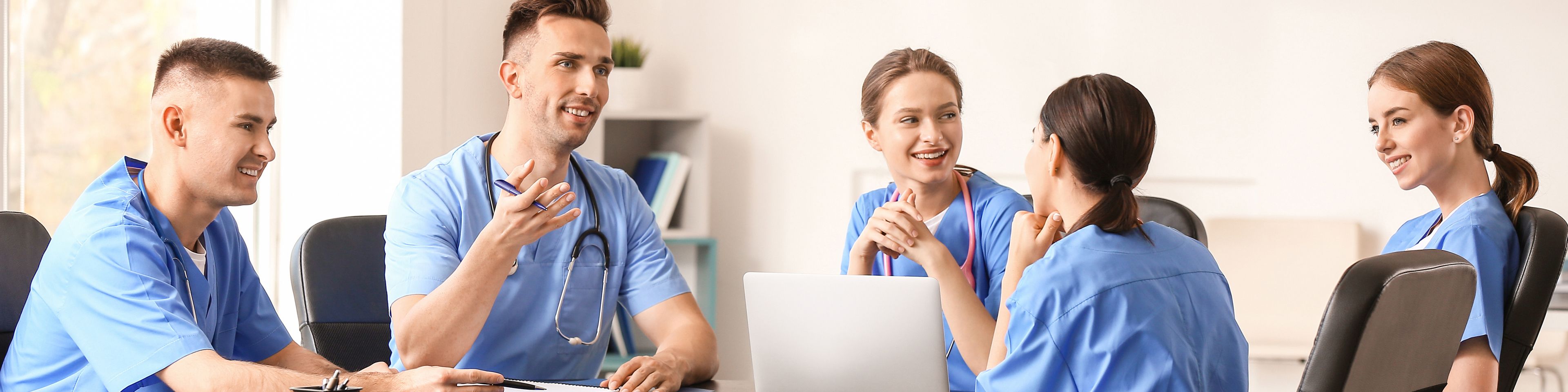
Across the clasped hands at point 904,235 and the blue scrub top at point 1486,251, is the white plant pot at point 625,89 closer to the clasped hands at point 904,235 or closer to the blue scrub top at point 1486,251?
the clasped hands at point 904,235

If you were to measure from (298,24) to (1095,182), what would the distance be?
2.58m

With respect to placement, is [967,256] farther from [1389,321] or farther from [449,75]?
[449,75]

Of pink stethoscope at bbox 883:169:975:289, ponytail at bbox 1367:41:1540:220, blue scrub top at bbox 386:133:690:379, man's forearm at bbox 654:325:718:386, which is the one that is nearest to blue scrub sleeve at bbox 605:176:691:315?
blue scrub top at bbox 386:133:690:379

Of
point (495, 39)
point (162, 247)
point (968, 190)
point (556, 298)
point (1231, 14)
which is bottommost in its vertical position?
point (556, 298)

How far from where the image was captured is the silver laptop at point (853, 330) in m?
1.25

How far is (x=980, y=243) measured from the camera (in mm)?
1672

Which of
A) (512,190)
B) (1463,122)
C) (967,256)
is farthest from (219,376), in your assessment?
(1463,122)

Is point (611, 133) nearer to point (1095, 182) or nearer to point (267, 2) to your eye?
point (267, 2)

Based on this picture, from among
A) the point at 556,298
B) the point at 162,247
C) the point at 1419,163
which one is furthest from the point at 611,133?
the point at 1419,163

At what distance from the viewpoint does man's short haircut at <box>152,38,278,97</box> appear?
4.70 feet

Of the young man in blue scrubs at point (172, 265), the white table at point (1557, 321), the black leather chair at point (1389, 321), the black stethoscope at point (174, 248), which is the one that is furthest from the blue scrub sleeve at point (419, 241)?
the white table at point (1557, 321)

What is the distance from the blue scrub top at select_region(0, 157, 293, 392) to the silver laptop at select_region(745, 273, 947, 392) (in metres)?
0.74

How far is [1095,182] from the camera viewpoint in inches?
52.4

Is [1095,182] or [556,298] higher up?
[1095,182]
